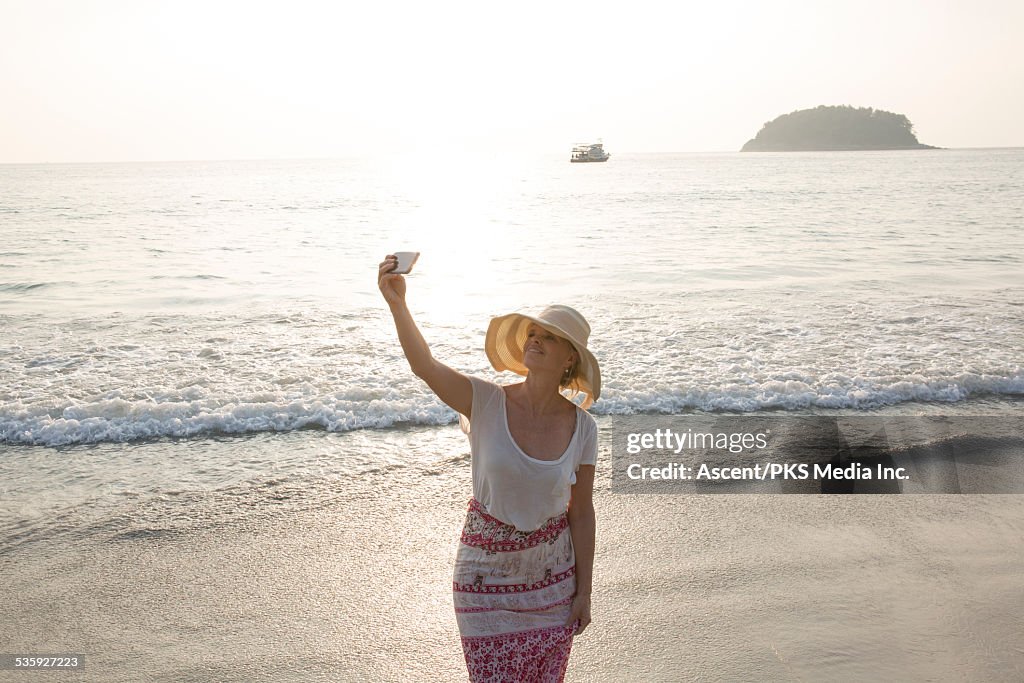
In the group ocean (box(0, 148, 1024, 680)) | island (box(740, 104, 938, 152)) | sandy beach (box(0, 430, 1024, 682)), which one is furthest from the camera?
island (box(740, 104, 938, 152))

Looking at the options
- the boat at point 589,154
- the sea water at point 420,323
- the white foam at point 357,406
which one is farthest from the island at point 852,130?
the white foam at point 357,406

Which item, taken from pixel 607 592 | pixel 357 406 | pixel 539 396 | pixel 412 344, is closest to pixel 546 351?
pixel 539 396

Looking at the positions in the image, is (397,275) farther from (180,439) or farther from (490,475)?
(180,439)

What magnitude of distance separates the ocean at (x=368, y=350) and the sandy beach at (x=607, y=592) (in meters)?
0.07

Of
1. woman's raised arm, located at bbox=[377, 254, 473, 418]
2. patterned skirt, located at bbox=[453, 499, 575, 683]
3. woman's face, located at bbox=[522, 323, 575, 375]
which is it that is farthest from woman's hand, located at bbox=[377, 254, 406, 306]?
patterned skirt, located at bbox=[453, 499, 575, 683]

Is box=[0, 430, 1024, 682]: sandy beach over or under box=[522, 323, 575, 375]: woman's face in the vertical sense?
under

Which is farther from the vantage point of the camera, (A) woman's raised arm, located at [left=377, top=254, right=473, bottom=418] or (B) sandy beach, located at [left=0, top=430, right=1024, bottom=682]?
(B) sandy beach, located at [left=0, top=430, right=1024, bottom=682]

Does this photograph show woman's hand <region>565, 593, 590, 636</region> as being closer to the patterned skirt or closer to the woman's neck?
the patterned skirt

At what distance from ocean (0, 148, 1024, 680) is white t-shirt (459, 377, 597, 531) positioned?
158cm

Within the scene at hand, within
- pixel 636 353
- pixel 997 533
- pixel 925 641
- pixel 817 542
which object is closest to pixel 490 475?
pixel 925 641

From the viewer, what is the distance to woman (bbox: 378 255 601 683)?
8.03 ft

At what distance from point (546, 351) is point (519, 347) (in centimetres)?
32

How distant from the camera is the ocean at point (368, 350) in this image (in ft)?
19.0

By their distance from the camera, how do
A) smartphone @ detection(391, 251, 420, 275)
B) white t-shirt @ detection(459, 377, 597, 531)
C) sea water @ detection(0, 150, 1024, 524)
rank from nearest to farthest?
smartphone @ detection(391, 251, 420, 275)
white t-shirt @ detection(459, 377, 597, 531)
sea water @ detection(0, 150, 1024, 524)
